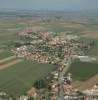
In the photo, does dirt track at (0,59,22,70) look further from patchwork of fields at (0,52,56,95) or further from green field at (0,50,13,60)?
green field at (0,50,13,60)

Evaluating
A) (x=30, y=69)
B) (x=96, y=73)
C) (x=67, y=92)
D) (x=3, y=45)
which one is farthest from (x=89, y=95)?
(x=3, y=45)

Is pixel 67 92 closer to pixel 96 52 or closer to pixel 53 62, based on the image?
pixel 53 62

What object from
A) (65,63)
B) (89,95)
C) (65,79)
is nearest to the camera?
(89,95)

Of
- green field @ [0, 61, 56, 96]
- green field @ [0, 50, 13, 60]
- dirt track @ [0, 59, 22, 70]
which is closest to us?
green field @ [0, 61, 56, 96]

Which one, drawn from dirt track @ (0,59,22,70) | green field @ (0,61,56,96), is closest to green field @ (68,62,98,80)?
green field @ (0,61,56,96)

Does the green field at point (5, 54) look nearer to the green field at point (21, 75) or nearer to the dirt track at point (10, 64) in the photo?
the dirt track at point (10, 64)

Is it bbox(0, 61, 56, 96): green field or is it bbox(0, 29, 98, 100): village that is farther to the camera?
bbox(0, 61, 56, 96): green field

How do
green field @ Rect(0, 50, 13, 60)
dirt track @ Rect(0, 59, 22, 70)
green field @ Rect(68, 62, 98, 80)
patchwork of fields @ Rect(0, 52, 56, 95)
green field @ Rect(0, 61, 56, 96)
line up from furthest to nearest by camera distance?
green field @ Rect(0, 50, 13, 60)
dirt track @ Rect(0, 59, 22, 70)
green field @ Rect(68, 62, 98, 80)
patchwork of fields @ Rect(0, 52, 56, 95)
green field @ Rect(0, 61, 56, 96)
